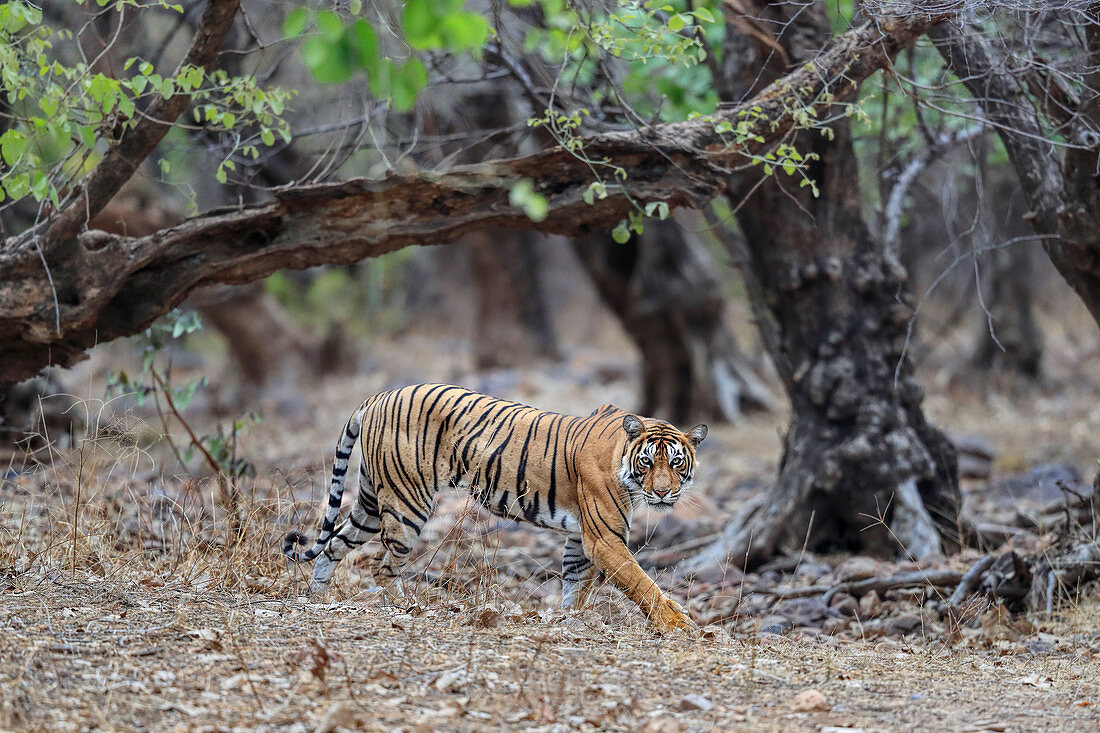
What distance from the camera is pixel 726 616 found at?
5852mm

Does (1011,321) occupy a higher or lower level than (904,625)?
higher

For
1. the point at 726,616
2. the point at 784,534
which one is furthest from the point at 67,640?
the point at 784,534

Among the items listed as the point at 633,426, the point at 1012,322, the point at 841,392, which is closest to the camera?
the point at 633,426

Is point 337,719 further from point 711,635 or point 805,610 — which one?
point 805,610

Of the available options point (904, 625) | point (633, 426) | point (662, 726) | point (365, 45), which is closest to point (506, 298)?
point (904, 625)

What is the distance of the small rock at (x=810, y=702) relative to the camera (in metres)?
3.64

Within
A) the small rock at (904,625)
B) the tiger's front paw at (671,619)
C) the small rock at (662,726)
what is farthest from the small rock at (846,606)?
the small rock at (662,726)

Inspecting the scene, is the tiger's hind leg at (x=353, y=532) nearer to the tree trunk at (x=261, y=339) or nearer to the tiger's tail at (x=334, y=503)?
the tiger's tail at (x=334, y=503)

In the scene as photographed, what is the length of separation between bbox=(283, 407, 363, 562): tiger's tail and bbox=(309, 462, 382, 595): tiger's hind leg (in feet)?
0.22

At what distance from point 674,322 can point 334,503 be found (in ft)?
29.0

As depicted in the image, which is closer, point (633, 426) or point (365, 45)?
point (365, 45)

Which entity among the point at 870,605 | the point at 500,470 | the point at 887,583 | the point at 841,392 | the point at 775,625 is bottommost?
the point at 775,625

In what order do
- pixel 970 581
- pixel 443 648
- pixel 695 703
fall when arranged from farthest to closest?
pixel 970 581 → pixel 443 648 → pixel 695 703

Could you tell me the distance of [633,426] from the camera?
17.0 ft
